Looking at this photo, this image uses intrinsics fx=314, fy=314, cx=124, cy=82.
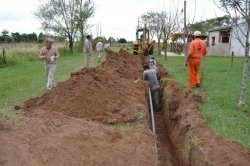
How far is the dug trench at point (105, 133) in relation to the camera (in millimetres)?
4188

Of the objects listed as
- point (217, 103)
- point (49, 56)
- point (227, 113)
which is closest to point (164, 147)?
point (227, 113)

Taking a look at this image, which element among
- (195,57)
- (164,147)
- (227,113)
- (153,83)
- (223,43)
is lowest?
(164,147)

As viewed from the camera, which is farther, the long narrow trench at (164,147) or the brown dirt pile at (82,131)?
the long narrow trench at (164,147)

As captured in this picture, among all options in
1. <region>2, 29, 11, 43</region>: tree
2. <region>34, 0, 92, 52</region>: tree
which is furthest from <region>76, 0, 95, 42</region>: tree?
<region>2, 29, 11, 43</region>: tree

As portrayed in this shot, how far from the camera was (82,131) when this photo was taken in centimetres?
496

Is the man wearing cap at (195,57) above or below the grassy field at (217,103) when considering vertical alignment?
above


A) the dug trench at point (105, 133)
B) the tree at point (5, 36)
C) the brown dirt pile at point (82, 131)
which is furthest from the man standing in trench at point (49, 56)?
the tree at point (5, 36)

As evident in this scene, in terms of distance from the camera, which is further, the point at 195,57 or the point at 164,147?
the point at 195,57

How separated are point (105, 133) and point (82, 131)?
434 mm

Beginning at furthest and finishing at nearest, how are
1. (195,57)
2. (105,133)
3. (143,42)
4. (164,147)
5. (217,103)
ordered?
(143,42), (195,57), (217,103), (164,147), (105,133)

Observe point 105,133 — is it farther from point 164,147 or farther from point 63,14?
point 63,14

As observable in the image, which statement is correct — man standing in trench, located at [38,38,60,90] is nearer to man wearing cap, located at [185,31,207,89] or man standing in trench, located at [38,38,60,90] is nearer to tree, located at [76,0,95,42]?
man wearing cap, located at [185,31,207,89]

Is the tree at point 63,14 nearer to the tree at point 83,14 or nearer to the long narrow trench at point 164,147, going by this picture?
the tree at point 83,14

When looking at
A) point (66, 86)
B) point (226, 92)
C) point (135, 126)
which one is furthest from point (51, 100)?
point (226, 92)
